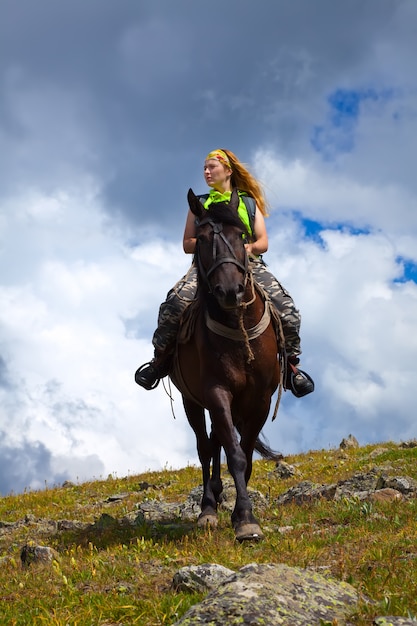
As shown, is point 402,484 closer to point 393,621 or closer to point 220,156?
point 220,156

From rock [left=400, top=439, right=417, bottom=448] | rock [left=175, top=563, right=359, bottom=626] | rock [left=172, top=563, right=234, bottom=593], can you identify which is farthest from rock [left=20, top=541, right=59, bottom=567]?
rock [left=400, top=439, right=417, bottom=448]

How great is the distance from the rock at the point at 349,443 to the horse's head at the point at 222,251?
14.5 m

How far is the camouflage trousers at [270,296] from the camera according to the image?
10.2 m

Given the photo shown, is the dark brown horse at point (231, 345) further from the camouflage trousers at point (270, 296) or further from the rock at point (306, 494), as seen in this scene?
the rock at point (306, 494)

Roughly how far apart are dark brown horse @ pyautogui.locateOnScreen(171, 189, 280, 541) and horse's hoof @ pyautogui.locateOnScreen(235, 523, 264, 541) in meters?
0.01

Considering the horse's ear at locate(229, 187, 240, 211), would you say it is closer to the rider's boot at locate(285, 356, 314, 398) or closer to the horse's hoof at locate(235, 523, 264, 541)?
the rider's boot at locate(285, 356, 314, 398)

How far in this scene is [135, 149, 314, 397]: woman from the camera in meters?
10.2

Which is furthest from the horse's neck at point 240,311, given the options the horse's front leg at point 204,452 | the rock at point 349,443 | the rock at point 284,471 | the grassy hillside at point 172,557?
the rock at point 349,443

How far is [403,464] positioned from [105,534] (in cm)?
805

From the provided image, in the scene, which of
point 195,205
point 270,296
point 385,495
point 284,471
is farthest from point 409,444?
point 195,205

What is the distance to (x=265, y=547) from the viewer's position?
7.77m

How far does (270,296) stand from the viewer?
10164mm

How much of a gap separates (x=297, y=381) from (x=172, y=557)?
14.1 feet

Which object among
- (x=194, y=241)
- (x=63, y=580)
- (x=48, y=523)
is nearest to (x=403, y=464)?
(x=48, y=523)
